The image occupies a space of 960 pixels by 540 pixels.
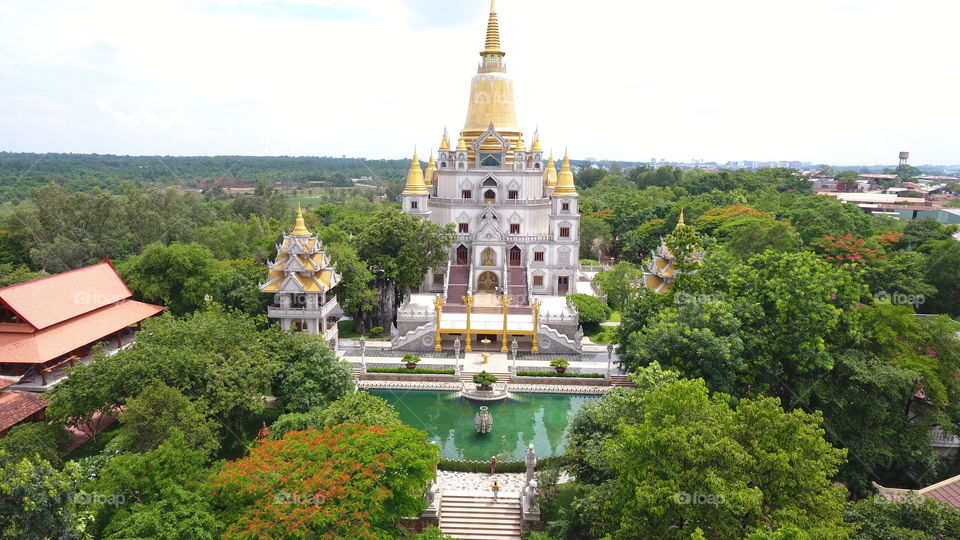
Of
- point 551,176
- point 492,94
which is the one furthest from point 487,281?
point 492,94

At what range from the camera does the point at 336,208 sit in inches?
2891

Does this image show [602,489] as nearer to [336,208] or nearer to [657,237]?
[657,237]

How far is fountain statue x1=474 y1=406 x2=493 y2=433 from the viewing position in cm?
2377

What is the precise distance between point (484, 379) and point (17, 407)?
1740cm

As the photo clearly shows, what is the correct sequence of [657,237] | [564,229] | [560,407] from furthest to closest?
[657,237], [564,229], [560,407]

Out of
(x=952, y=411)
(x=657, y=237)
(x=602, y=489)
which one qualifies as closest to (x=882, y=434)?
(x=952, y=411)

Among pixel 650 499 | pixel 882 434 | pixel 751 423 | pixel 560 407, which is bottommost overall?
pixel 560 407

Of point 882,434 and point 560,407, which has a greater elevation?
point 882,434

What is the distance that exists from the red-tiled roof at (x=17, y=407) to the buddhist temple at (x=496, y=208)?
19.3 meters

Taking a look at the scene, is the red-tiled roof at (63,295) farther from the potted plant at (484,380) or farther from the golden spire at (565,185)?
the golden spire at (565,185)

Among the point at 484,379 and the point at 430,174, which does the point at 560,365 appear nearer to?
the point at 484,379

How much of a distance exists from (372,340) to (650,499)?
78.8 ft

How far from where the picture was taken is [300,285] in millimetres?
28094

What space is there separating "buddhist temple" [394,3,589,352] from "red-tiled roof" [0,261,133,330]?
51.4 ft
